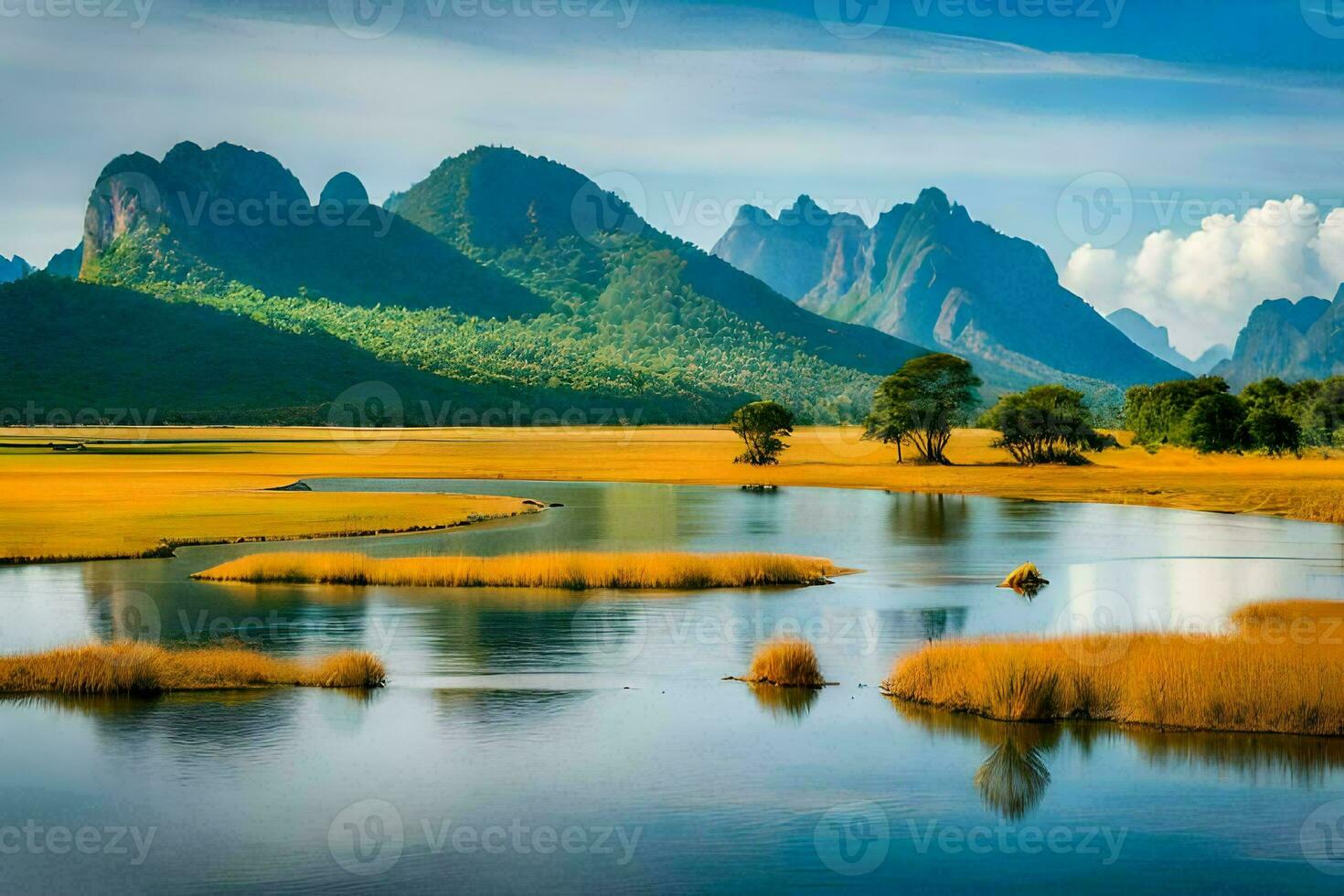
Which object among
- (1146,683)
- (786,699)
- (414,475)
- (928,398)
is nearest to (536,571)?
(786,699)

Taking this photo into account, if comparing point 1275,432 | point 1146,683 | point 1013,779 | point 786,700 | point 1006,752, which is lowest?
point 1013,779

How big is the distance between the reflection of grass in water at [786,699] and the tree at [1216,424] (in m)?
103

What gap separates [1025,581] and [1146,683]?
2003cm

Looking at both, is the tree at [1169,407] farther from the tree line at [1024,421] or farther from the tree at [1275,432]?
the tree at [1275,432]

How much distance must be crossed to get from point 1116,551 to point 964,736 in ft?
115

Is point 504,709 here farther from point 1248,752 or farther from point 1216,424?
point 1216,424

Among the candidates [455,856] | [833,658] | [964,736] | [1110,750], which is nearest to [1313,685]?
[1110,750]

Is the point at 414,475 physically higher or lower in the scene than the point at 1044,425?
lower

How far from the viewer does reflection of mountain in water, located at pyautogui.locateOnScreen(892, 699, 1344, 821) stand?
72.9 ft

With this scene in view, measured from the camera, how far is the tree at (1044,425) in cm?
11281

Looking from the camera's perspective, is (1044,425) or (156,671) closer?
(156,671)

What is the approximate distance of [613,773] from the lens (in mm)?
23031

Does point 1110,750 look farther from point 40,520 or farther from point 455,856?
point 40,520

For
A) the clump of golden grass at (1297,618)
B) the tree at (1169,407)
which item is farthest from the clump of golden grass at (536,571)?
the tree at (1169,407)
